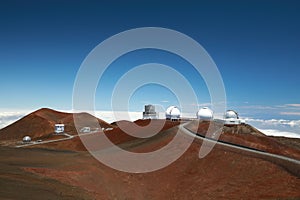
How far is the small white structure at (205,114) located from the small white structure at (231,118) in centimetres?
382

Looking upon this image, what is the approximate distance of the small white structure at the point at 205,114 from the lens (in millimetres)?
73500

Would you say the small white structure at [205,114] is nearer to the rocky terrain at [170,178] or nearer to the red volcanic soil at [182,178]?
the rocky terrain at [170,178]

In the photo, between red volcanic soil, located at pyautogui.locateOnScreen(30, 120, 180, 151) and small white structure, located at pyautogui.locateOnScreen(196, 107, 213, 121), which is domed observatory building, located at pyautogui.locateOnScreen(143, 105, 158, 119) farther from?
small white structure, located at pyautogui.locateOnScreen(196, 107, 213, 121)

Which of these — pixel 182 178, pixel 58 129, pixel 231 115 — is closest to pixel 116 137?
pixel 58 129

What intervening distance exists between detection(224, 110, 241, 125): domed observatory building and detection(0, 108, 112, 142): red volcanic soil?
144ft

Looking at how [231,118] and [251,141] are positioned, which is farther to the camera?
[231,118]

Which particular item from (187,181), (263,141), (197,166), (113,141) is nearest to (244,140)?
(263,141)

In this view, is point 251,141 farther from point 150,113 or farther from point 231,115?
point 150,113

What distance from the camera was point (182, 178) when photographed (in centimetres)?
3484

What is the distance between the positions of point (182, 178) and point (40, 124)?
6963 centimetres

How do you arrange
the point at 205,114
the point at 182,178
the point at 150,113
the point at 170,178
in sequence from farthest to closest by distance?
1. the point at 150,113
2. the point at 205,114
3. the point at 170,178
4. the point at 182,178

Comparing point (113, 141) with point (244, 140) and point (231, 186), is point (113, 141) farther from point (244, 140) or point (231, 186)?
point (231, 186)

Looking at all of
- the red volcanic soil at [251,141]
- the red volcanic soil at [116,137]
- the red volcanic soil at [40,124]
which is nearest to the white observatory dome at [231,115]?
the red volcanic soil at [251,141]

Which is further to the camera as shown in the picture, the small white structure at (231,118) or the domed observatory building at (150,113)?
the domed observatory building at (150,113)
